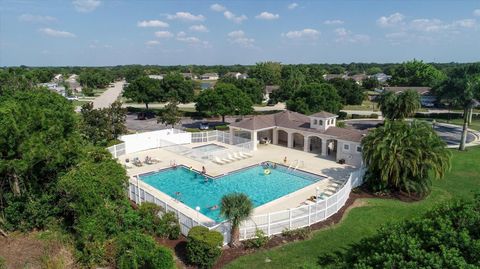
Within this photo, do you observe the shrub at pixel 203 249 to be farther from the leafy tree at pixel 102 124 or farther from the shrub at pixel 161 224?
the leafy tree at pixel 102 124

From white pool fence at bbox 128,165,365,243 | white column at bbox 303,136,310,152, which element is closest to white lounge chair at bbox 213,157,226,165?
white column at bbox 303,136,310,152

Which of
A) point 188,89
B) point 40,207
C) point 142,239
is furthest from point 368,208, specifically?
point 188,89

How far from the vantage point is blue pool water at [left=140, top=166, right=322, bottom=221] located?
24938mm

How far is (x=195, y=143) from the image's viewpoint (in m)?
40.3

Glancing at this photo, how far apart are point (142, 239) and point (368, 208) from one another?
15021 mm

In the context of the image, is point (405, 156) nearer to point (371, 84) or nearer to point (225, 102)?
point (225, 102)

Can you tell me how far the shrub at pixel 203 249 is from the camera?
1545 cm

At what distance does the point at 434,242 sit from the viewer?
920 centimetres

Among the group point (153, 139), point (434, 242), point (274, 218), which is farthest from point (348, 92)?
point (434, 242)

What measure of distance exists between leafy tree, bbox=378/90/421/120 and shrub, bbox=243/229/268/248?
31.3 meters

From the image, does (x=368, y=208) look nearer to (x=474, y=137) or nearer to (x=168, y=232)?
(x=168, y=232)

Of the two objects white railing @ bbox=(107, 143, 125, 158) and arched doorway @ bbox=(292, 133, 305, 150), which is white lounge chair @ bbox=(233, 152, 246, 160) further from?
white railing @ bbox=(107, 143, 125, 158)

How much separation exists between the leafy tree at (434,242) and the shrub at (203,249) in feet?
21.9

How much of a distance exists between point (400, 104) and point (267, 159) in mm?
19829
